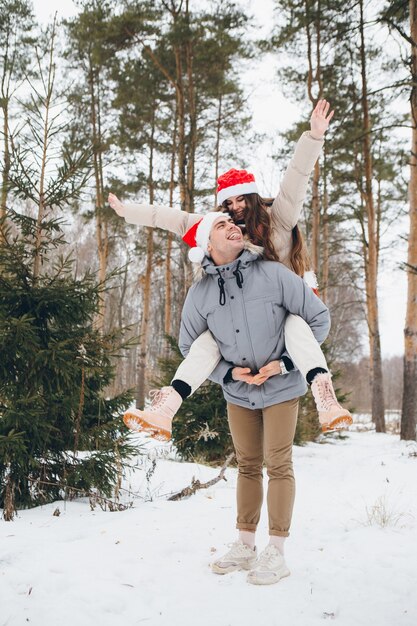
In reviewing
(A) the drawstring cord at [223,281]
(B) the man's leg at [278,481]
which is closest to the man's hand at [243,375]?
(B) the man's leg at [278,481]

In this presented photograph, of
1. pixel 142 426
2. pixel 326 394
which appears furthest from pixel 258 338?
pixel 142 426

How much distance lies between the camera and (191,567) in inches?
111

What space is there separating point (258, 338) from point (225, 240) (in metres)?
0.54

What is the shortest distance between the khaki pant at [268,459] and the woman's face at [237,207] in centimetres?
109

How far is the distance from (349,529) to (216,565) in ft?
4.53

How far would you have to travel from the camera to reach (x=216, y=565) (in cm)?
271

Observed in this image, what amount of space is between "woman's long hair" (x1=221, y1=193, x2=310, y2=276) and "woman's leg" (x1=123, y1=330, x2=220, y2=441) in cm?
57

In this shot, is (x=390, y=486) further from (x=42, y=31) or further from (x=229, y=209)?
(x=42, y=31)

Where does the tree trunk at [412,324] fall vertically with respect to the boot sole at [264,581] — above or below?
above

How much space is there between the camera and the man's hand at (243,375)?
2.61m

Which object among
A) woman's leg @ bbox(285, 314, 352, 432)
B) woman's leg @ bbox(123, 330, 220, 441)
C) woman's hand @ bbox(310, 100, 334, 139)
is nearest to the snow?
woman's leg @ bbox(123, 330, 220, 441)

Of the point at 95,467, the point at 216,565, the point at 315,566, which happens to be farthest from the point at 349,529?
the point at 95,467

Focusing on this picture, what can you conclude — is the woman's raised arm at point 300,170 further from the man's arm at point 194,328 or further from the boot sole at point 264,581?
the boot sole at point 264,581

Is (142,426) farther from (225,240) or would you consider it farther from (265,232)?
(265,232)
